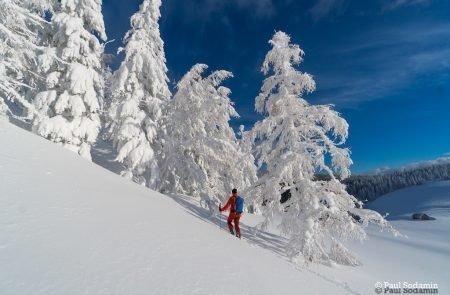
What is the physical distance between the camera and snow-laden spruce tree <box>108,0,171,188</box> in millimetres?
18297

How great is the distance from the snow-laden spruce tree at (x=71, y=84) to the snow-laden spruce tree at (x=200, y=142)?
535 centimetres

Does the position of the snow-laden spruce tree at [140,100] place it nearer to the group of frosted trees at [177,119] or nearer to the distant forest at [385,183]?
the group of frosted trees at [177,119]

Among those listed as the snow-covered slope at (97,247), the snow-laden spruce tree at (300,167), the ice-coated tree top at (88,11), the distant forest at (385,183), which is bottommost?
the snow-covered slope at (97,247)

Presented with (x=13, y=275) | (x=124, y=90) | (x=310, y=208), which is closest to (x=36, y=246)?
(x=13, y=275)

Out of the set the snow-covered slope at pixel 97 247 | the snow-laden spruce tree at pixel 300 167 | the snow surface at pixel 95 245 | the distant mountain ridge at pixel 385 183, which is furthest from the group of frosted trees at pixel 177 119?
the distant mountain ridge at pixel 385 183

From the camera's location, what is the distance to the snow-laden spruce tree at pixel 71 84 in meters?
16.0

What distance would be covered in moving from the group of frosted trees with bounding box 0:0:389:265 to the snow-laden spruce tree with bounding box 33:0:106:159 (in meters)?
0.06

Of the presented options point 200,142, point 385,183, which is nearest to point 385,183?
point 385,183

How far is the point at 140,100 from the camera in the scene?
1952 cm

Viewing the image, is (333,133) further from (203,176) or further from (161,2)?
(161,2)

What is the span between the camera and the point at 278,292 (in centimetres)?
568

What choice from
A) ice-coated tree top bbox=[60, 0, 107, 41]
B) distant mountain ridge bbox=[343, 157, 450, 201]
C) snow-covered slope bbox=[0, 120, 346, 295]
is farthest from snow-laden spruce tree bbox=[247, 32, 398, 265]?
distant mountain ridge bbox=[343, 157, 450, 201]

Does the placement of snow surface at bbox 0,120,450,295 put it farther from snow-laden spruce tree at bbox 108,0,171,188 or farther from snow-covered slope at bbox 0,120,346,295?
snow-laden spruce tree at bbox 108,0,171,188

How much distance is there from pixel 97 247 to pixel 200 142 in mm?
16480
